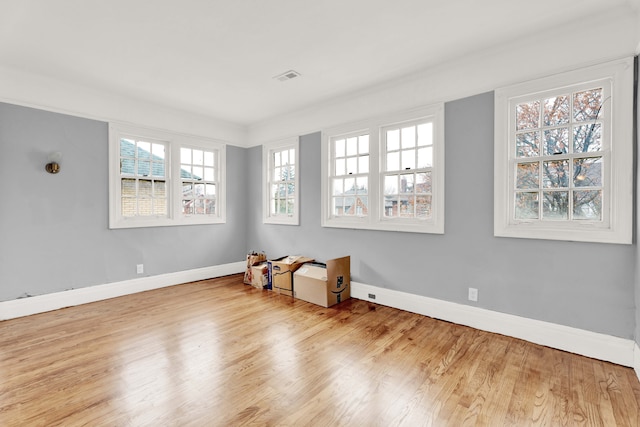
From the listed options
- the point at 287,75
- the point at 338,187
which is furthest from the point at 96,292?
the point at 287,75

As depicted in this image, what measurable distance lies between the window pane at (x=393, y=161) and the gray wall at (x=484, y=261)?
624mm

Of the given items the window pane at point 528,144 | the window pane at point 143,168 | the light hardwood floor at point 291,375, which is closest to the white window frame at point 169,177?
the window pane at point 143,168

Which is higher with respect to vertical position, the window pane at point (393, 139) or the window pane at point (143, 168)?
the window pane at point (393, 139)

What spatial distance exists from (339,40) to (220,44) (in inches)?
43.6

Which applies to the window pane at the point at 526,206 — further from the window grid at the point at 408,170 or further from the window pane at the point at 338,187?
the window pane at the point at 338,187

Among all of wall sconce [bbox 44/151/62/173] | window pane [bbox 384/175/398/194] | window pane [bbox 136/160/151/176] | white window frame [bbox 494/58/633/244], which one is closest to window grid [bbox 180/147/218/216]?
window pane [bbox 136/160/151/176]

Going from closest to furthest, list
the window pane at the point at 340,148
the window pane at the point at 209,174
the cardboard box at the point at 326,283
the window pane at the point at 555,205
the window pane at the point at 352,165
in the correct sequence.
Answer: the window pane at the point at 555,205
the cardboard box at the point at 326,283
the window pane at the point at 352,165
the window pane at the point at 340,148
the window pane at the point at 209,174

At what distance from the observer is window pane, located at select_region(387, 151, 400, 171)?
12.1 feet

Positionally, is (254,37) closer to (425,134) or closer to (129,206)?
(425,134)

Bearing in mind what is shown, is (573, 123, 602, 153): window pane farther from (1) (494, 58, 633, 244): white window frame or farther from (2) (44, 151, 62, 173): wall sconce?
(2) (44, 151, 62, 173): wall sconce

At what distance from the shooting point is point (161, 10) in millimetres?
2295

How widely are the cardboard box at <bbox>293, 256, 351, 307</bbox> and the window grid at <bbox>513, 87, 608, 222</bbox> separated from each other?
201 centimetres

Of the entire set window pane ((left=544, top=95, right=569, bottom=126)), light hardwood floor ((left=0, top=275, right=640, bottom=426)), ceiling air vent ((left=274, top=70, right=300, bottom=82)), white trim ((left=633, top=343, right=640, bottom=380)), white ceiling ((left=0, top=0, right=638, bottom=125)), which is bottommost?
light hardwood floor ((left=0, top=275, right=640, bottom=426))

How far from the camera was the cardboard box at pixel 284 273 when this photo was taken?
13.6ft
